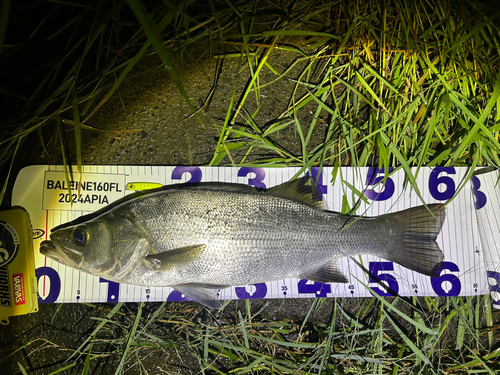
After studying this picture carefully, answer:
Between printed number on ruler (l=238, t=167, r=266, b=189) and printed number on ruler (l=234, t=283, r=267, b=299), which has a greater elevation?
printed number on ruler (l=238, t=167, r=266, b=189)

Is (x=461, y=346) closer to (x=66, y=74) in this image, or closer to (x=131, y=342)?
(x=131, y=342)

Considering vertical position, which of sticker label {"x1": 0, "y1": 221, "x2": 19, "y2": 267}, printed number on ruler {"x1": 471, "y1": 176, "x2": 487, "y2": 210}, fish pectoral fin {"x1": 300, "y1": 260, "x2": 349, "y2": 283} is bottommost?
fish pectoral fin {"x1": 300, "y1": 260, "x2": 349, "y2": 283}

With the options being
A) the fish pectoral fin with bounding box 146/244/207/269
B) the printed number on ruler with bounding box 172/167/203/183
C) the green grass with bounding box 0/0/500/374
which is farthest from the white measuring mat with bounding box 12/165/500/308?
the fish pectoral fin with bounding box 146/244/207/269

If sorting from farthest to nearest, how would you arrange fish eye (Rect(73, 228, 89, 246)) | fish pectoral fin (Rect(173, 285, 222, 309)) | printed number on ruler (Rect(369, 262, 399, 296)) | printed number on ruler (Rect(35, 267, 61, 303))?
1. printed number on ruler (Rect(369, 262, 399, 296))
2. printed number on ruler (Rect(35, 267, 61, 303))
3. fish pectoral fin (Rect(173, 285, 222, 309))
4. fish eye (Rect(73, 228, 89, 246))

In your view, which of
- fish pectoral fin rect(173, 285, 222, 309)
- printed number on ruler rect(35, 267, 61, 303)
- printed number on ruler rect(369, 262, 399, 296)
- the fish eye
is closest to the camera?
the fish eye

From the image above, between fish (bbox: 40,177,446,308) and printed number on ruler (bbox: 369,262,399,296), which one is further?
printed number on ruler (bbox: 369,262,399,296)

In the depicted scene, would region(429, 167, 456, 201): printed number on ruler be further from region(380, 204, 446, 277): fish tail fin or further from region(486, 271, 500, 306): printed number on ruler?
region(486, 271, 500, 306): printed number on ruler
